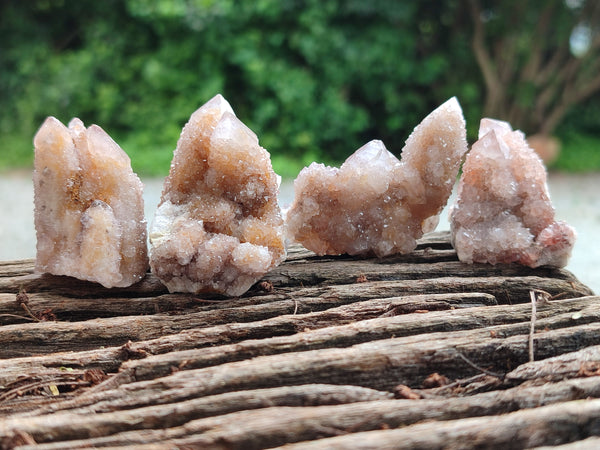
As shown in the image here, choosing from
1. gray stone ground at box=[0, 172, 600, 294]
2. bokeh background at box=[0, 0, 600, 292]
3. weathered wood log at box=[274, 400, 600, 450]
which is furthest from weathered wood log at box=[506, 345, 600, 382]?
bokeh background at box=[0, 0, 600, 292]

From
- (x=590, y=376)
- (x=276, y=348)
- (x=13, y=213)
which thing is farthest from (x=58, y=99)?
(x=590, y=376)

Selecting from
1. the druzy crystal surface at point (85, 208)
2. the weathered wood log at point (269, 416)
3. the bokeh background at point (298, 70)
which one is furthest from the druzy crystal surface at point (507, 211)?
the bokeh background at point (298, 70)

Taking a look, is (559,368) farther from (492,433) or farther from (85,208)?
(85,208)

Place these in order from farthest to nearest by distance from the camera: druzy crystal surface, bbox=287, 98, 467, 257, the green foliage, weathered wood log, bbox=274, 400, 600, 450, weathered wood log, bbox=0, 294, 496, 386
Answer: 1. the green foliage
2. druzy crystal surface, bbox=287, 98, 467, 257
3. weathered wood log, bbox=0, 294, 496, 386
4. weathered wood log, bbox=274, 400, 600, 450

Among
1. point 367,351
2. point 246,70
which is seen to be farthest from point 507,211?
point 246,70

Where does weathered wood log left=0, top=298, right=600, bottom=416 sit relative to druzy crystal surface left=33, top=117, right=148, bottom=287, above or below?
below

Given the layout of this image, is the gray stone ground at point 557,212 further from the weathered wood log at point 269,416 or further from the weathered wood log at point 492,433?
the weathered wood log at point 492,433

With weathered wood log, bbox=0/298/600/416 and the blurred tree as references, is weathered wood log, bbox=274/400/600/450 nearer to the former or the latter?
weathered wood log, bbox=0/298/600/416
